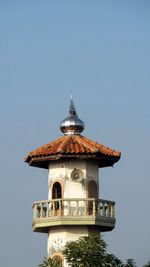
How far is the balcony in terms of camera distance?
4353 centimetres

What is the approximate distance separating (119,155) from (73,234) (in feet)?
14.0

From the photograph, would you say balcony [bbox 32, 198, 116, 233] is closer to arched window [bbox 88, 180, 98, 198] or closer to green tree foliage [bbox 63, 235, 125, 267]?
arched window [bbox 88, 180, 98, 198]

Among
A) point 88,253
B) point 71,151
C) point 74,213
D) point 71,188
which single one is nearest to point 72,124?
point 71,151

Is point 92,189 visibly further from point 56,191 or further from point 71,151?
point 71,151

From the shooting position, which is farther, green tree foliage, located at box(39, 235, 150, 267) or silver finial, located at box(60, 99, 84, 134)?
silver finial, located at box(60, 99, 84, 134)

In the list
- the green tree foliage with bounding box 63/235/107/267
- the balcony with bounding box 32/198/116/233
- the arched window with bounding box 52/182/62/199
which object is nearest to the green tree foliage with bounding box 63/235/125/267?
the green tree foliage with bounding box 63/235/107/267

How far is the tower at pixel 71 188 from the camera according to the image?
43.9 m

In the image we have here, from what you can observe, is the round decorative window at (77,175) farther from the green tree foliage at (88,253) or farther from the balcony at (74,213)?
the green tree foliage at (88,253)

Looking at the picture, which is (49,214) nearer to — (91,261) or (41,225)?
(41,225)

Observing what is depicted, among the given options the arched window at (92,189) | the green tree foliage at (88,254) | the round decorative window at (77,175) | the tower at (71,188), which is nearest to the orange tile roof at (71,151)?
the tower at (71,188)

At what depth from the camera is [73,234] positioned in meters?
44.1

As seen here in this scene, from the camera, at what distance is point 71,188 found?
44.8 metres

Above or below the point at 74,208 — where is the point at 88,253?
below

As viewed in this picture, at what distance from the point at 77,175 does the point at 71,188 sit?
0.67 metres
